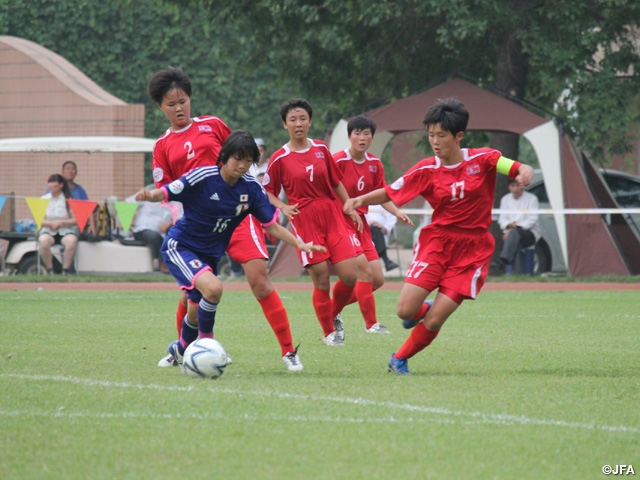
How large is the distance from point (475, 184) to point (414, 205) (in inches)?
610

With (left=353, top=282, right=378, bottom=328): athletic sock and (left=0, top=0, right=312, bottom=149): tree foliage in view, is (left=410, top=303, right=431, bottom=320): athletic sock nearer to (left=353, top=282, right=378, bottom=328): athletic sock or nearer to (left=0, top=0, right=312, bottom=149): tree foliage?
(left=353, top=282, right=378, bottom=328): athletic sock

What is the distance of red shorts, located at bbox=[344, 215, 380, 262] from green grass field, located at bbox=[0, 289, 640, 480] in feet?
2.60

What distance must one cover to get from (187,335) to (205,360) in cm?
71

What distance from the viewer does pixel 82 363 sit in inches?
293

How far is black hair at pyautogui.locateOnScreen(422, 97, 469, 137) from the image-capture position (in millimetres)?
6953

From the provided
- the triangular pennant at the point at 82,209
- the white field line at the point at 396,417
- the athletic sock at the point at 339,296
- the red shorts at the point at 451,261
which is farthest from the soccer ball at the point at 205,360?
the triangular pennant at the point at 82,209

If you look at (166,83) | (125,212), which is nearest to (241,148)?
(166,83)

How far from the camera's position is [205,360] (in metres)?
6.62

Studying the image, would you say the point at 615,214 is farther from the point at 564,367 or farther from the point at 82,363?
the point at 82,363

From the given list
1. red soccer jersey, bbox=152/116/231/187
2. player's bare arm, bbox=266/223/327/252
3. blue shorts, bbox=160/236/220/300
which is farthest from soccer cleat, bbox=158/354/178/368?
red soccer jersey, bbox=152/116/231/187

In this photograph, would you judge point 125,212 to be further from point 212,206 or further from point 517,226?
point 212,206

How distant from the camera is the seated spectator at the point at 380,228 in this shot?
16359mm

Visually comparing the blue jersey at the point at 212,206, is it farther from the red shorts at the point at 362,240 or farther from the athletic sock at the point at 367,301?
the athletic sock at the point at 367,301

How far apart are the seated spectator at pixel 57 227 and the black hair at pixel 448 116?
432 inches
